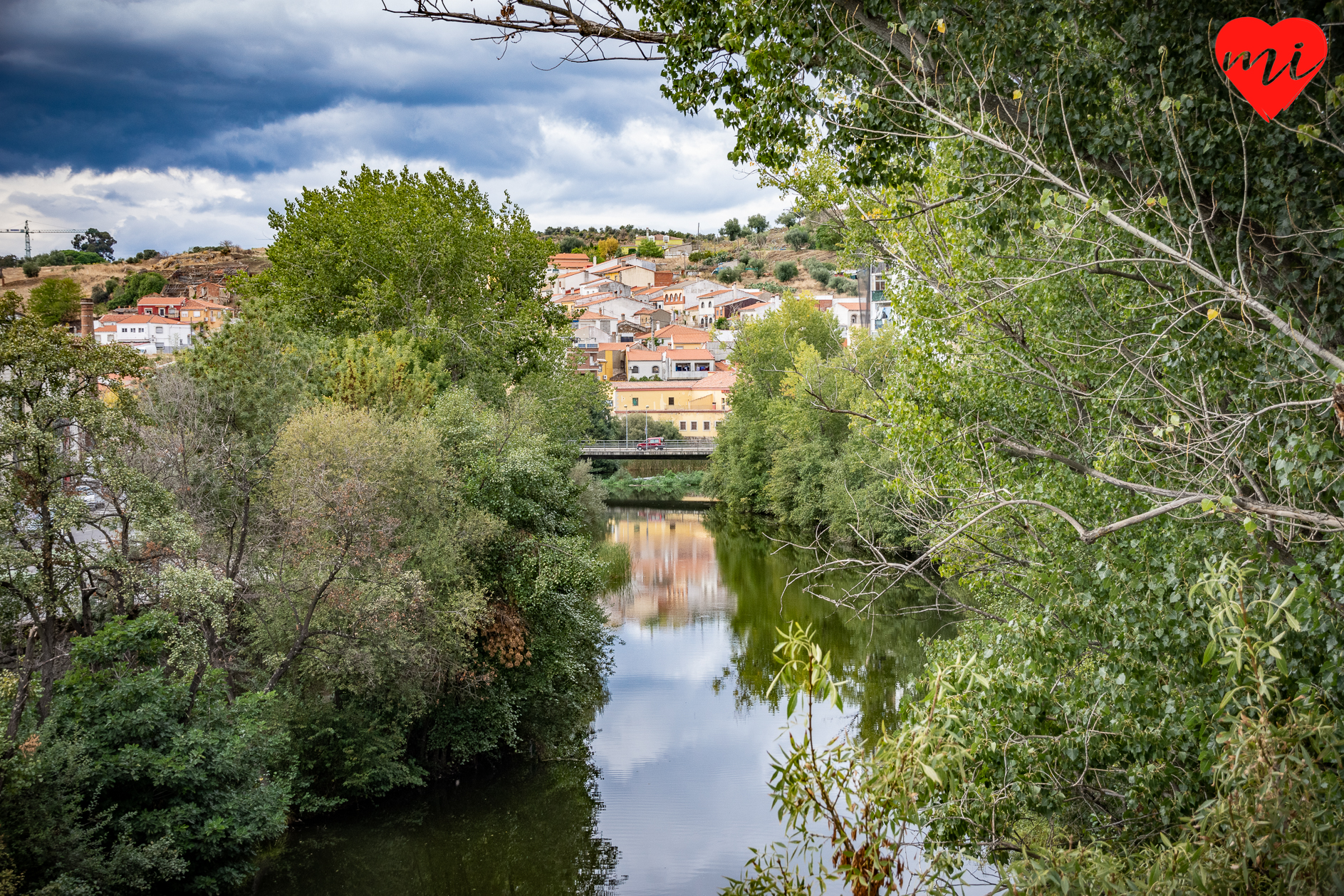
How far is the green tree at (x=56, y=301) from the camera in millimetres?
18984

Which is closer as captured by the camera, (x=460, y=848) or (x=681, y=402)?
(x=460, y=848)

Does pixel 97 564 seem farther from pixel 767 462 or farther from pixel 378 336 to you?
pixel 767 462

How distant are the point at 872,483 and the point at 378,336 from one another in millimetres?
12644

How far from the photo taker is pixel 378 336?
66.1 feet

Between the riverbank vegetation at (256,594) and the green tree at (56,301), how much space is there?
4487 mm

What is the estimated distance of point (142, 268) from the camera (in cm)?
6506

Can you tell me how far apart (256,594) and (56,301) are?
1490cm

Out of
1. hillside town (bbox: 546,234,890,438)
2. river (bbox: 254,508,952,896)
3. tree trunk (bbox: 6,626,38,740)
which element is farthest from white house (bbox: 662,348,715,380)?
tree trunk (bbox: 6,626,38,740)

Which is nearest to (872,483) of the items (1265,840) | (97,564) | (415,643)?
(415,643)

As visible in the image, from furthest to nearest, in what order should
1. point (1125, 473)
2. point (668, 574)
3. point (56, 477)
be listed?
point (668, 574) < point (56, 477) < point (1125, 473)

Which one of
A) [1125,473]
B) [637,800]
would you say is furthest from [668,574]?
[1125,473]

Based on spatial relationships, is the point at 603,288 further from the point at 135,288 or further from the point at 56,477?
the point at 56,477

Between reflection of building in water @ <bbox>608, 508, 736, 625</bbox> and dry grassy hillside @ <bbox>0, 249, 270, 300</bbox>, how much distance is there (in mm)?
19728

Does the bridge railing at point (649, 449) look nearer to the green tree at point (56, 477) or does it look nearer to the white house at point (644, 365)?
the white house at point (644, 365)
